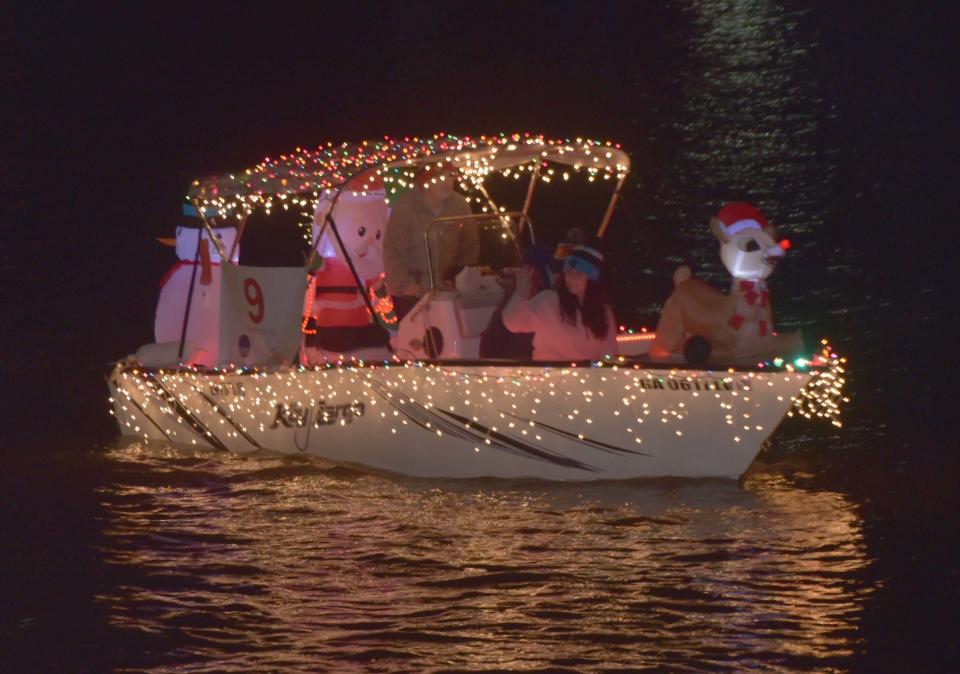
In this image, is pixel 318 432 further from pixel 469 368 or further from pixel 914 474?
pixel 914 474

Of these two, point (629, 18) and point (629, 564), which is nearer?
point (629, 564)

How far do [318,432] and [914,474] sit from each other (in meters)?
4.13

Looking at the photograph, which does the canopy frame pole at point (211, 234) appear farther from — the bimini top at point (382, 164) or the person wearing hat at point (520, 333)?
the person wearing hat at point (520, 333)

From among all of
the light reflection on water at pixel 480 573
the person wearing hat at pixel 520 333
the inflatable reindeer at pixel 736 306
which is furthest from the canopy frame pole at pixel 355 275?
the inflatable reindeer at pixel 736 306

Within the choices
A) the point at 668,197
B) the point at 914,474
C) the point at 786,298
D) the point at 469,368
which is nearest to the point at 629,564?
→ the point at 469,368

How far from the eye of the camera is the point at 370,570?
10414 mm

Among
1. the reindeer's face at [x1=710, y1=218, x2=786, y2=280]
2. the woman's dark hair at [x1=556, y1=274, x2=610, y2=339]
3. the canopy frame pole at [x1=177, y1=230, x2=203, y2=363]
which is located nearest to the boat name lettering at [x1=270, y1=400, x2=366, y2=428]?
the canopy frame pole at [x1=177, y1=230, x2=203, y2=363]

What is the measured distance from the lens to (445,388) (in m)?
12.3

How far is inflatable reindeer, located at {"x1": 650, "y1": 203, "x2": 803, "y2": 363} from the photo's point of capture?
11852mm

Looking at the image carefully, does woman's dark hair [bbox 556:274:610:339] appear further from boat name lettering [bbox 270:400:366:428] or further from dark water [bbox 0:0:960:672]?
boat name lettering [bbox 270:400:366:428]

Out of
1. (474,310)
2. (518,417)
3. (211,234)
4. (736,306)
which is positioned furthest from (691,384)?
(211,234)

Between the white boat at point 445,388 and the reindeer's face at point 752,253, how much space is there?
0.67m

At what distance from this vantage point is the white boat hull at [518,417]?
1145 cm

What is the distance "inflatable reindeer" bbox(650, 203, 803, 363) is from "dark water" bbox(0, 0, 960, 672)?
91 centimetres
